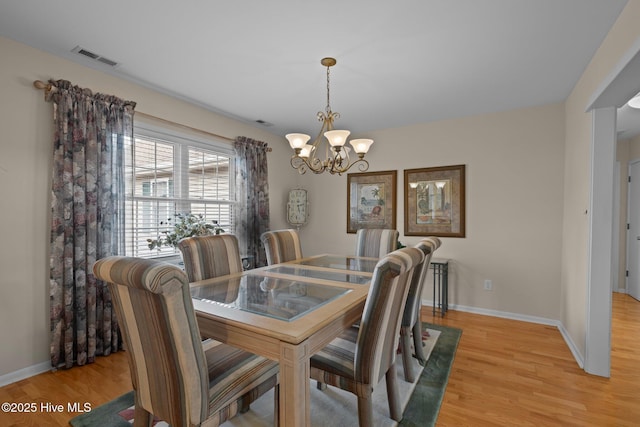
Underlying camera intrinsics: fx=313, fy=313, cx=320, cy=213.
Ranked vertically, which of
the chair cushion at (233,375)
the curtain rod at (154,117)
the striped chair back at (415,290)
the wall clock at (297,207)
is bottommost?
the chair cushion at (233,375)

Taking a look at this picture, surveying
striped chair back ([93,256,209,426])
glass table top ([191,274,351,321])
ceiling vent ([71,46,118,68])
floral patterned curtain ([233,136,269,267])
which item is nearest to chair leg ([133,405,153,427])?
striped chair back ([93,256,209,426])

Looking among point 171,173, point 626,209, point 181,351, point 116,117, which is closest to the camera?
point 181,351

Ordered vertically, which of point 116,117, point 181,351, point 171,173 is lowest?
point 181,351

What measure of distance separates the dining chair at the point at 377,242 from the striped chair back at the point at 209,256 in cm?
150

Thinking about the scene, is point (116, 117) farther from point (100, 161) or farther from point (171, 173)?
point (171, 173)

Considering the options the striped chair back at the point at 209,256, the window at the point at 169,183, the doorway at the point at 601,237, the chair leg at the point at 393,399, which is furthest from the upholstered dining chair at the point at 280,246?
the doorway at the point at 601,237

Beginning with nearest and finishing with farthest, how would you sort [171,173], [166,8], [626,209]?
[166,8] → [171,173] → [626,209]

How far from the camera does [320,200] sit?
16.3ft

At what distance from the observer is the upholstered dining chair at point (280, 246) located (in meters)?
3.05

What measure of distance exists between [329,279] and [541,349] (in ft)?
7.11

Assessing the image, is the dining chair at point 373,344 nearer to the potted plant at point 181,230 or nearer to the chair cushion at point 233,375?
the chair cushion at point 233,375

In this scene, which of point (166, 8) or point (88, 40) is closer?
point (166, 8)

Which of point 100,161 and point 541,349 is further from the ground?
point 100,161

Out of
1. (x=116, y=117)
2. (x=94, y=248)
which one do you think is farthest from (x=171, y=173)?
(x=94, y=248)
